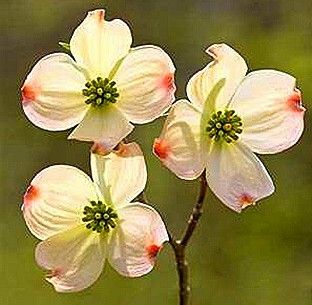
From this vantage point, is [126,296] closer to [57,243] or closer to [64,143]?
[64,143]

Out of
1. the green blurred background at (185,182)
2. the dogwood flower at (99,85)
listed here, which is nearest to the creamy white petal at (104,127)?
the dogwood flower at (99,85)

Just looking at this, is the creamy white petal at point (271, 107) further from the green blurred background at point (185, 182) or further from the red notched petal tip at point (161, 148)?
the green blurred background at point (185, 182)

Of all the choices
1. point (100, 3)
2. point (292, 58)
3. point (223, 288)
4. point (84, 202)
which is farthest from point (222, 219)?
point (84, 202)

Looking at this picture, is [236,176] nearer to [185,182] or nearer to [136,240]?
[136,240]

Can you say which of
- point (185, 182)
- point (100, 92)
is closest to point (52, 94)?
point (100, 92)

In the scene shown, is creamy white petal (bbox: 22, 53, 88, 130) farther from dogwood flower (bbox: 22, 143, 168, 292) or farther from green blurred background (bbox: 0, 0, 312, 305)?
green blurred background (bbox: 0, 0, 312, 305)
